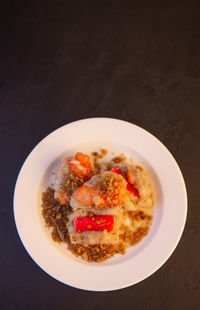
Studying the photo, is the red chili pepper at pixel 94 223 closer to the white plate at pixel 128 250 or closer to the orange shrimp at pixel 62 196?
the orange shrimp at pixel 62 196

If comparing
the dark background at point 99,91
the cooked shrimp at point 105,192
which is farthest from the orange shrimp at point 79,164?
the dark background at point 99,91

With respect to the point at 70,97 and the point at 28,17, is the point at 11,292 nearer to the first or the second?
the point at 70,97

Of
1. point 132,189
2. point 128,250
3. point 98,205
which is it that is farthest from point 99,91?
point 128,250

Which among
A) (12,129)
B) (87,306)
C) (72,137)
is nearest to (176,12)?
(72,137)

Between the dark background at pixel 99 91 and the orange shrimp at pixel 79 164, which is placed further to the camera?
the dark background at pixel 99 91

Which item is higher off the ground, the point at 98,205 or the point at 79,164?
the point at 79,164

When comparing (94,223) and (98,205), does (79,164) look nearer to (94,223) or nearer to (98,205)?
(98,205)

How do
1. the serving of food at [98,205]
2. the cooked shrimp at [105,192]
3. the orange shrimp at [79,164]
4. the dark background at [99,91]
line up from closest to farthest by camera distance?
the cooked shrimp at [105,192], the serving of food at [98,205], the orange shrimp at [79,164], the dark background at [99,91]
